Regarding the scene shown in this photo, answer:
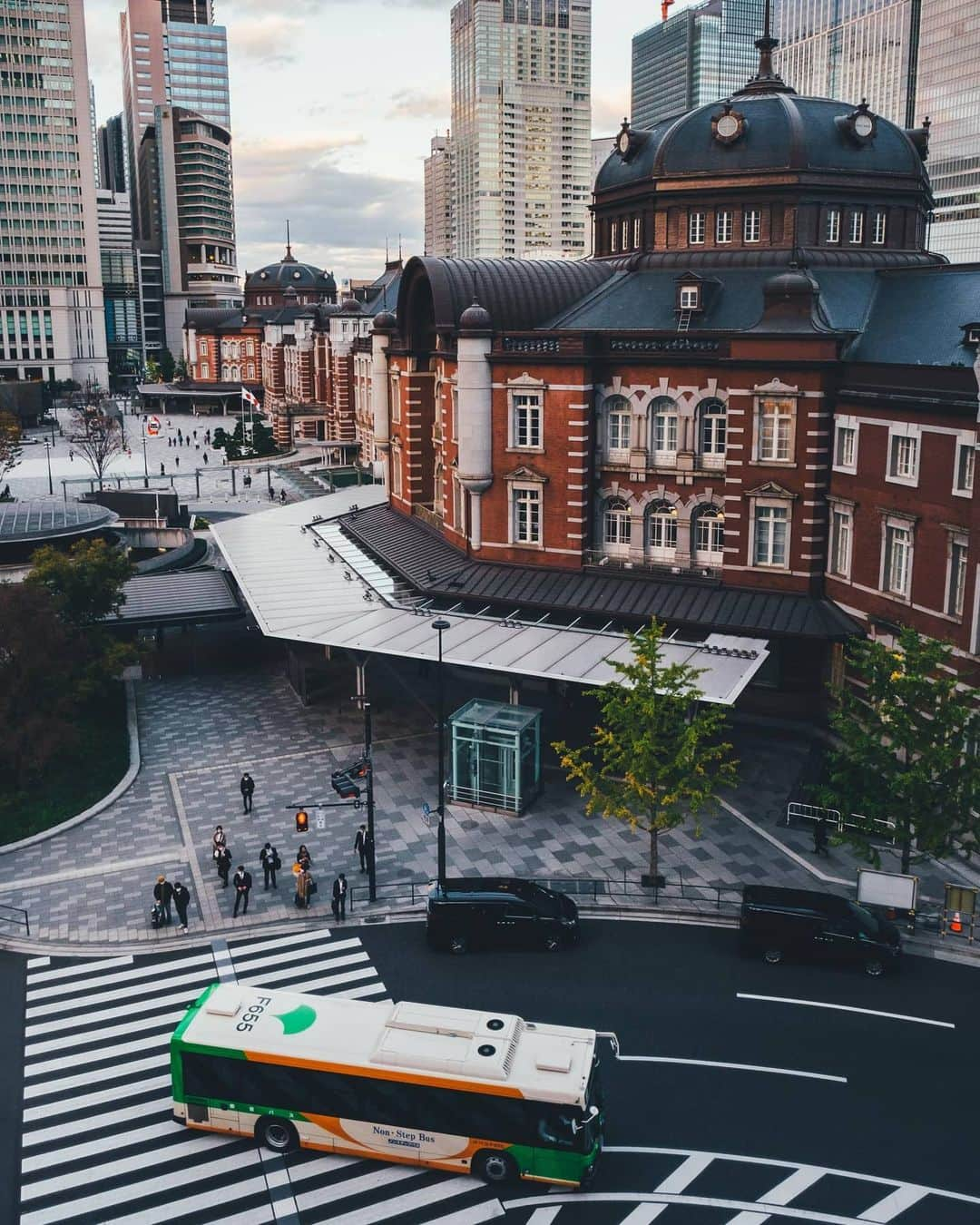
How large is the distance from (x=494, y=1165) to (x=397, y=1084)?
2291 millimetres

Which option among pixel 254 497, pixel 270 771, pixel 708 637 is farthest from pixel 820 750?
pixel 254 497

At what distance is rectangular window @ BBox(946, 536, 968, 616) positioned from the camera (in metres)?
35.2

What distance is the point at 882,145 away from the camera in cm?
5072

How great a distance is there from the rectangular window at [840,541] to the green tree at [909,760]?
1076 cm

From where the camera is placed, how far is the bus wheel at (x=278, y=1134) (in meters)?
21.2

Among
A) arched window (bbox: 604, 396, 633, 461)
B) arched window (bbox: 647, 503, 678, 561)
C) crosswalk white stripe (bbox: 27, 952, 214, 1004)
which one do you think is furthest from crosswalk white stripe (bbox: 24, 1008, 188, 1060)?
arched window (bbox: 604, 396, 633, 461)

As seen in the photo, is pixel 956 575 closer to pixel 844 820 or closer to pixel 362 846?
pixel 844 820

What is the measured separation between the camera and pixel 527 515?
49.3 m

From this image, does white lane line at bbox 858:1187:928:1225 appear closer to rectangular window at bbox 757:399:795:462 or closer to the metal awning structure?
the metal awning structure

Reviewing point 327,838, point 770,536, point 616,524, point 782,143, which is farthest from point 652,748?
point 782,143

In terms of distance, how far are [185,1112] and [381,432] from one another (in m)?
48.8

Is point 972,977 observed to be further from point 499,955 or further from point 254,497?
point 254,497

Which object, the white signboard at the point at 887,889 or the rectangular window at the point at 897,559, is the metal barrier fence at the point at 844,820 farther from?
the rectangular window at the point at 897,559

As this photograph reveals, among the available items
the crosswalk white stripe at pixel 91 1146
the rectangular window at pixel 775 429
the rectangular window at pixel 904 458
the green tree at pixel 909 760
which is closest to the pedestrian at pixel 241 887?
the crosswalk white stripe at pixel 91 1146
